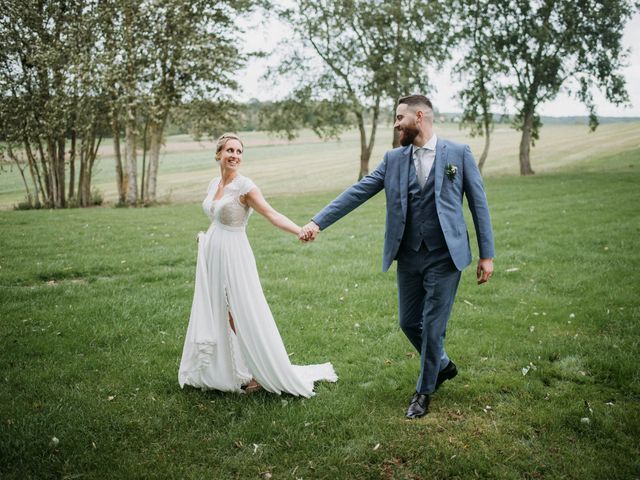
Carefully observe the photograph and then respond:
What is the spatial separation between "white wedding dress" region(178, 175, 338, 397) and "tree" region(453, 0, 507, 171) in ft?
101

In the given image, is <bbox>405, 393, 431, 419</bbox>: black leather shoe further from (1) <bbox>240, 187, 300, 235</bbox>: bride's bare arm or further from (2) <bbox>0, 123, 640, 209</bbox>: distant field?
(2) <bbox>0, 123, 640, 209</bbox>: distant field

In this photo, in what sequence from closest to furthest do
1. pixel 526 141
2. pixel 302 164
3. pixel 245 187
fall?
pixel 245 187 → pixel 526 141 → pixel 302 164

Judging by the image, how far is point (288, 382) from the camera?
538 centimetres

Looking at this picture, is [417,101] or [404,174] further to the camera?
[404,174]

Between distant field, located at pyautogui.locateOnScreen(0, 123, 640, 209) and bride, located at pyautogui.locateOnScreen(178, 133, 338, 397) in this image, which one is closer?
bride, located at pyautogui.locateOnScreen(178, 133, 338, 397)

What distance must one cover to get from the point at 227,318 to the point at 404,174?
246cm

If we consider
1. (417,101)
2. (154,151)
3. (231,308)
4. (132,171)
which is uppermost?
(154,151)

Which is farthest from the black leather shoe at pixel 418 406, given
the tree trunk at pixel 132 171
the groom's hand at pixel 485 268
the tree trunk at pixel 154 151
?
the tree trunk at pixel 154 151

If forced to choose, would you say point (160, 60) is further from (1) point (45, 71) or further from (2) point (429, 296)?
(2) point (429, 296)

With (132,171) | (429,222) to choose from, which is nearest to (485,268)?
(429,222)

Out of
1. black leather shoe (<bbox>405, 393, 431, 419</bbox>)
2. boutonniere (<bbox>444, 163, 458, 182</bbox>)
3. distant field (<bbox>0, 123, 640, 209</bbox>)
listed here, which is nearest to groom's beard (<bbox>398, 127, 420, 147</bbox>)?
boutonniere (<bbox>444, 163, 458, 182</bbox>)

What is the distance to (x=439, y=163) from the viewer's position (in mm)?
4832

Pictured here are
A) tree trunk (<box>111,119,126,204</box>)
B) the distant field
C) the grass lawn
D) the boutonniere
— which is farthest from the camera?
the distant field

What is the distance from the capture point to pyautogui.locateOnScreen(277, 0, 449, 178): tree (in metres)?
30.2
